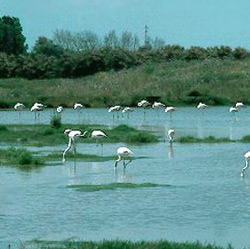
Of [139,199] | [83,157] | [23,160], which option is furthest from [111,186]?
[83,157]

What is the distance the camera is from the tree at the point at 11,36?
8431cm

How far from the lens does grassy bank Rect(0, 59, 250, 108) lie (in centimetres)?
5812

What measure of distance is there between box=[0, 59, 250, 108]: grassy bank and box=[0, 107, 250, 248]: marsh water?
2856cm

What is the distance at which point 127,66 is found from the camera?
7412 centimetres

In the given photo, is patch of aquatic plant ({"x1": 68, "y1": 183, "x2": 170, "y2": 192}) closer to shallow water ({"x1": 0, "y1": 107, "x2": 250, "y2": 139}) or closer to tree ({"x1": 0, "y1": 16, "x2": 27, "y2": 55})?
shallow water ({"x1": 0, "y1": 107, "x2": 250, "y2": 139})

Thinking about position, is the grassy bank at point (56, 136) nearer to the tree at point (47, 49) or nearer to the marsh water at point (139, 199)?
the marsh water at point (139, 199)

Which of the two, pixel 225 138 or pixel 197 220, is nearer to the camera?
pixel 197 220

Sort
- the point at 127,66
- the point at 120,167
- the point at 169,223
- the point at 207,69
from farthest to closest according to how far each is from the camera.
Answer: the point at 127,66, the point at 207,69, the point at 120,167, the point at 169,223

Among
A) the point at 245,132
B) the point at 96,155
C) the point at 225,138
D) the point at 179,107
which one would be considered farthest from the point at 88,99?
the point at 96,155

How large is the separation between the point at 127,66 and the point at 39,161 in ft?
165

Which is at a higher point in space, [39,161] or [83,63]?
[83,63]

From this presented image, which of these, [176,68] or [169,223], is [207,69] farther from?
[169,223]

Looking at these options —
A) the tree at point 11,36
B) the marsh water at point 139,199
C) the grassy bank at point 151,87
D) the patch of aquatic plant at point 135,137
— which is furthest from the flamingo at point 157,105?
the tree at point 11,36

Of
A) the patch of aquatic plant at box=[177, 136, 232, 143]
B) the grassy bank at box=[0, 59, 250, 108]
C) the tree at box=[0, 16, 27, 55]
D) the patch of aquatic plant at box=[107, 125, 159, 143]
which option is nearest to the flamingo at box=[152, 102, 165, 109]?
the grassy bank at box=[0, 59, 250, 108]
